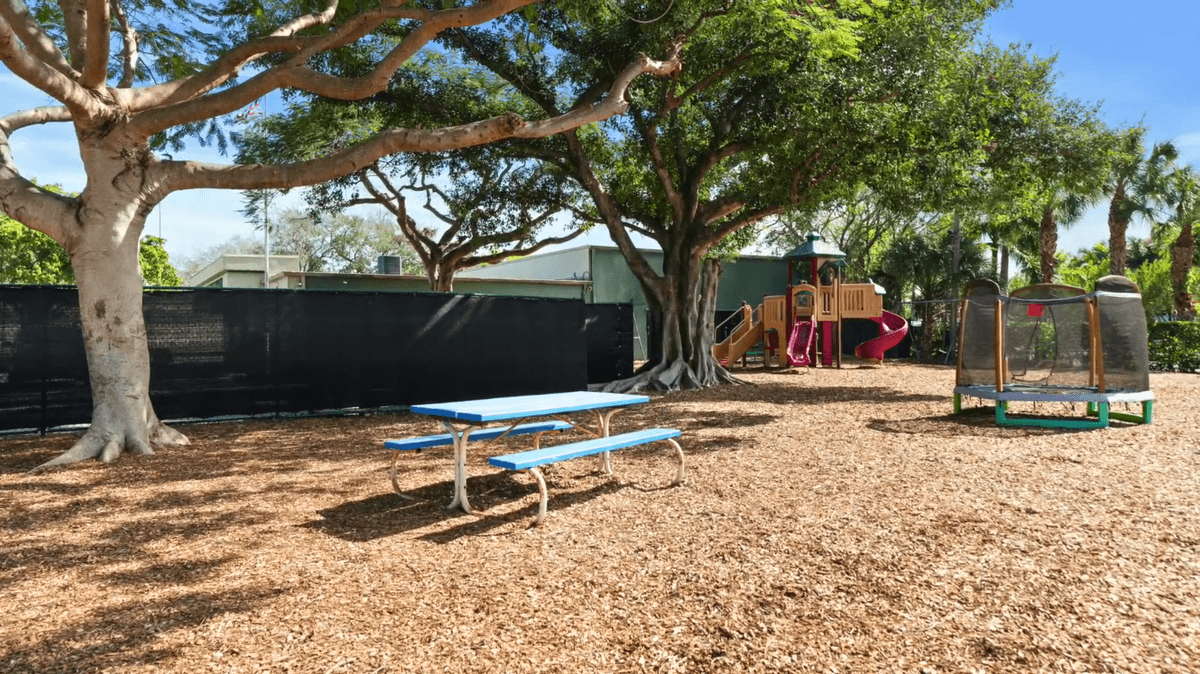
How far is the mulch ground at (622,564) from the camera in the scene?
3248mm

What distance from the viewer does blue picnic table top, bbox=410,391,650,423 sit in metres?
5.45

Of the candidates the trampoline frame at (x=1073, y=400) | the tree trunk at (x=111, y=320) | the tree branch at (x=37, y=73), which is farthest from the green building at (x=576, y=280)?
the tree branch at (x=37, y=73)

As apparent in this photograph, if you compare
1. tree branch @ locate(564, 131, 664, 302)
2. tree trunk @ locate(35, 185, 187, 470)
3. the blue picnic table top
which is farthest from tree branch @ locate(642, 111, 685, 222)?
tree trunk @ locate(35, 185, 187, 470)

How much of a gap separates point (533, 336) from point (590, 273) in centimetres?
1599

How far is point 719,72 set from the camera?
1307cm

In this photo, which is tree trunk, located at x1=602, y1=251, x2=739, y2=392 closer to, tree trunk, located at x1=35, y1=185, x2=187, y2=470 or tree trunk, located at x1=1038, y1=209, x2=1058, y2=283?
tree trunk, located at x1=35, y1=185, x2=187, y2=470

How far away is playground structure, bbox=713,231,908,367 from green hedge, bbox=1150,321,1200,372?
6.22 m

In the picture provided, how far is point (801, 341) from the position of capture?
21906 mm

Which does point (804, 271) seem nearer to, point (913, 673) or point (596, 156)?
point (596, 156)

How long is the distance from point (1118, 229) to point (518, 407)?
25461 millimetres

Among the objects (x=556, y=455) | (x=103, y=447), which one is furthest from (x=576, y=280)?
(x=556, y=455)

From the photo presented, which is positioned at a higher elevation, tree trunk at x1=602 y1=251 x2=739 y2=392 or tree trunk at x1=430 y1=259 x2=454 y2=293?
tree trunk at x1=430 y1=259 x2=454 y2=293

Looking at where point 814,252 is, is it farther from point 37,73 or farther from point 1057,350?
point 37,73

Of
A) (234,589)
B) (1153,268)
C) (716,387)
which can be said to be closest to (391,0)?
(234,589)
